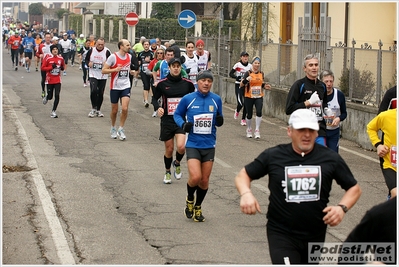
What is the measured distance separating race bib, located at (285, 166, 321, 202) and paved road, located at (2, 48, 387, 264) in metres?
2.09

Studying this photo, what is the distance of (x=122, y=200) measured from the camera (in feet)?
34.9

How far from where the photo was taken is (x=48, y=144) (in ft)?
51.0

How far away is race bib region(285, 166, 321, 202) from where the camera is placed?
573 cm

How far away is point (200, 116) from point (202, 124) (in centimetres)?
10

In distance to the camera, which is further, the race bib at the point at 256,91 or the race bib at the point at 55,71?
the race bib at the point at 55,71

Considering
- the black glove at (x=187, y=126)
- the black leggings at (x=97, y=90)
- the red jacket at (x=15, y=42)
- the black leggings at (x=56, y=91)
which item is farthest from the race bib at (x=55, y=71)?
the red jacket at (x=15, y=42)

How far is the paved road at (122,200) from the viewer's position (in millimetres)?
8141

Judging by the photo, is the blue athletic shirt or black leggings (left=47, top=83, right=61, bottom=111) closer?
the blue athletic shirt

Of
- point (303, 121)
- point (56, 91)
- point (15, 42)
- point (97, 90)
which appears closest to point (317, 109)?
point (303, 121)

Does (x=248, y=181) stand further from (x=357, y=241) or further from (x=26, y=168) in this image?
(x=26, y=168)

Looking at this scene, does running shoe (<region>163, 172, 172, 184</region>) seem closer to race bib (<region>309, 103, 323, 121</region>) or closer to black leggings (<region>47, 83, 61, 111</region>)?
race bib (<region>309, 103, 323, 121</region>)

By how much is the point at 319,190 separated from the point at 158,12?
49.4 meters

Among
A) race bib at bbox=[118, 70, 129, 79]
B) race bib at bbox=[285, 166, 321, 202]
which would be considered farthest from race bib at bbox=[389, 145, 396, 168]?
race bib at bbox=[118, 70, 129, 79]

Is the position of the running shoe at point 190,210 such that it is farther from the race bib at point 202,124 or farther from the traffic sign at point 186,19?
the traffic sign at point 186,19
